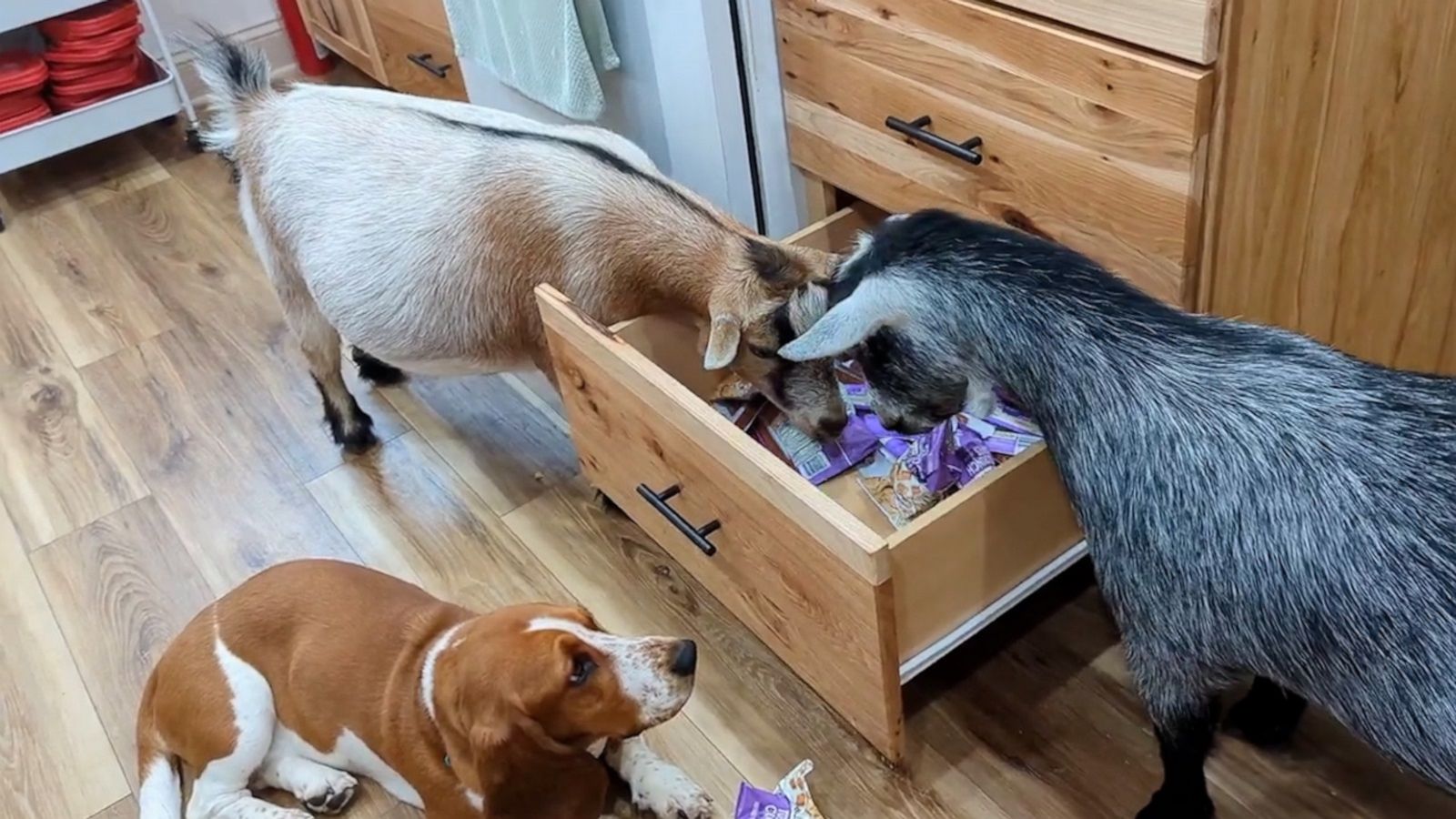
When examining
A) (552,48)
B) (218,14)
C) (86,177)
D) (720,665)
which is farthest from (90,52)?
(720,665)

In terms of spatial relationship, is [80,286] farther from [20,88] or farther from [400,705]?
[400,705]

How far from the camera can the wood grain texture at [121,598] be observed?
5.57 ft

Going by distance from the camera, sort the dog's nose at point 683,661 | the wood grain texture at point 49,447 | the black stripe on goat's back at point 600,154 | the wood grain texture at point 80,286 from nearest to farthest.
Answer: the dog's nose at point 683,661 < the black stripe on goat's back at point 600,154 < the wood grain texture at point 49,447 < the wood grain texture at point 80,286

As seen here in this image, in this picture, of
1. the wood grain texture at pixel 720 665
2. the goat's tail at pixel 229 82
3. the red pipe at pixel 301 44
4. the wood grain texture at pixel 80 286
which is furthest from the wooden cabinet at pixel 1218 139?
the red pipe at pixel 301 44

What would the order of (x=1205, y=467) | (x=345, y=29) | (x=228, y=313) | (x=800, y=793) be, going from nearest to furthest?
1. (x=1205, y=467)
2. (x=800, y=793)
3. (x=228, y=313)
4. (x=345, y=29)

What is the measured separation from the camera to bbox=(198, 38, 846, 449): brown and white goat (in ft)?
5.19

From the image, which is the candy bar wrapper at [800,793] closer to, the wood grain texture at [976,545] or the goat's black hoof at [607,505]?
the wood grain texture at [976,545]

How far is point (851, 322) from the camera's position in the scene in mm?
1243

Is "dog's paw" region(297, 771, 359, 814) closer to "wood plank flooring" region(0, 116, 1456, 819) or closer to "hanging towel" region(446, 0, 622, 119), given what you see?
"wood plank flooring" region(0, 116, 1456, 819)

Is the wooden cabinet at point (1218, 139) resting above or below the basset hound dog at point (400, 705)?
above

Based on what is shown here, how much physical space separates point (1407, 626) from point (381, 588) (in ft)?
3.49

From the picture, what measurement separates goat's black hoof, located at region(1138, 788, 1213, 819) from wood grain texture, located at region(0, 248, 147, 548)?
1616mm

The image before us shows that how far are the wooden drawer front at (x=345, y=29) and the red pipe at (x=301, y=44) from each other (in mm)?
30

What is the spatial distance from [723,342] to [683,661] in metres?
0.43
